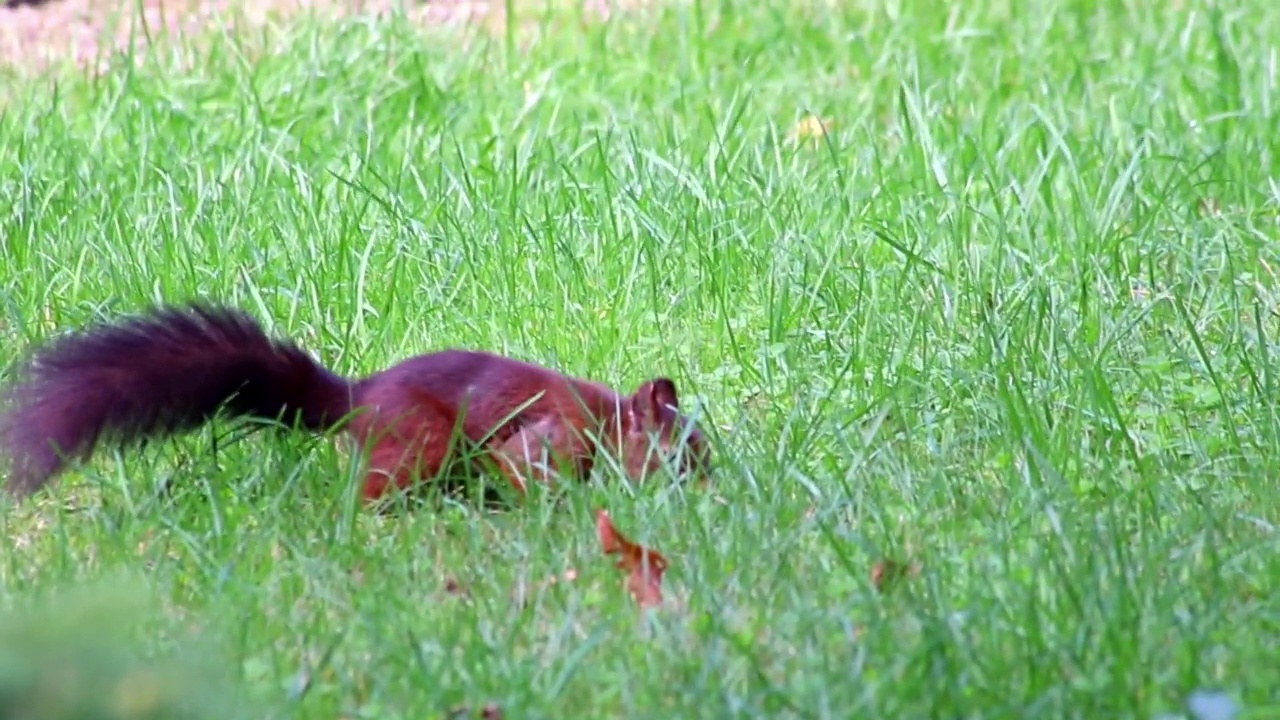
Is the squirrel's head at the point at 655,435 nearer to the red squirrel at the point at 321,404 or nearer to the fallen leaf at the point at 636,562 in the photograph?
the red squirrel at the point at 321,404

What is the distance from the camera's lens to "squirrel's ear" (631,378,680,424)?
356 cm

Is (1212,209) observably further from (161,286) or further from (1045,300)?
(161,286)

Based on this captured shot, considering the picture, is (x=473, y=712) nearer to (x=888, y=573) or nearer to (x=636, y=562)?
(x=636, y=562)

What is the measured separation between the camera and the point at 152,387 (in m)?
3.48

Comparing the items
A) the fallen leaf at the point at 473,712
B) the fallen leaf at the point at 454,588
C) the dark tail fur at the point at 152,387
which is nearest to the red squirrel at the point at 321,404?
the dark tail fur at the point at 152,387

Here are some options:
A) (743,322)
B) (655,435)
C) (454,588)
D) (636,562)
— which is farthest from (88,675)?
(743,322)

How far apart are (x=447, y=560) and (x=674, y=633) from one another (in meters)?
0.61

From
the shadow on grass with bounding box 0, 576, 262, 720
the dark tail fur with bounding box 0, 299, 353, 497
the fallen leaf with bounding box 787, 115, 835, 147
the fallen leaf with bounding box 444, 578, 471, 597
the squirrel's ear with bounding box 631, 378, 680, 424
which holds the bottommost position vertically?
the fallen leaf with bounding box 787, 115, 835, 147

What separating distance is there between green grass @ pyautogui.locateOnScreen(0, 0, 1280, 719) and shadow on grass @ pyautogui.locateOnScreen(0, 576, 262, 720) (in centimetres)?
64

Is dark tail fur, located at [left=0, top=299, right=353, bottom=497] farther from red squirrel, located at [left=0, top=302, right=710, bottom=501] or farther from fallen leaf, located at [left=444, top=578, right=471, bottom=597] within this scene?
fallen leaf, located at [left=444, top=578, right=471, bottom=597]

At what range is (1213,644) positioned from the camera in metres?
2.65

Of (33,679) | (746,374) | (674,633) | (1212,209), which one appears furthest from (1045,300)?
(33,679)

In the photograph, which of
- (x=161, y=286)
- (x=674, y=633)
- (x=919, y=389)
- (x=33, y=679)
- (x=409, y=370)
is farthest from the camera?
(x=161, y=286)

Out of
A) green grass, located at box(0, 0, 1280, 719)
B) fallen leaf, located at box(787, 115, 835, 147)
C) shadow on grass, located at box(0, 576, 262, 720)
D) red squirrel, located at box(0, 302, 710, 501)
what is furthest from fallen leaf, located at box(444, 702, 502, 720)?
fallen leaf, located at box(787, 115, 835, 147)
